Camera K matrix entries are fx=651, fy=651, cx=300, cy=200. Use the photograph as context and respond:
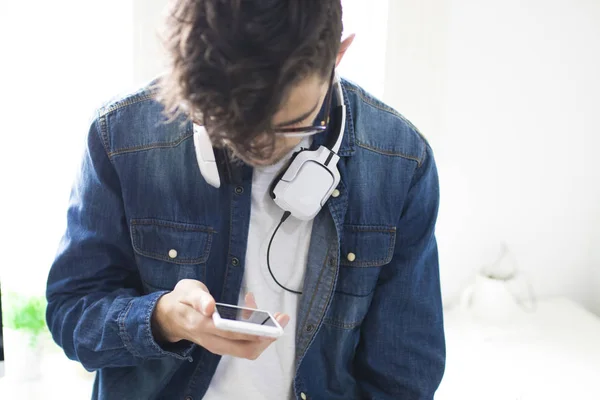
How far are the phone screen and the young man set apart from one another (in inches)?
2.2

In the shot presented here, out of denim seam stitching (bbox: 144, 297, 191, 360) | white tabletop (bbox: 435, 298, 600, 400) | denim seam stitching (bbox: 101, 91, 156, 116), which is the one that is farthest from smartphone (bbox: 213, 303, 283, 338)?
white tabletop (bbox: 435, 298, 600, 400)

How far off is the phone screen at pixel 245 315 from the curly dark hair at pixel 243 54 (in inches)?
8.6

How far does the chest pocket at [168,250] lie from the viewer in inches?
38.0

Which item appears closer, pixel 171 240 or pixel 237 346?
pixel 237 346

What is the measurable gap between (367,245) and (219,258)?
0.23 meters

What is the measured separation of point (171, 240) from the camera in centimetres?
97

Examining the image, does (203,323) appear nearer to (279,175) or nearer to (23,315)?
(279,175)

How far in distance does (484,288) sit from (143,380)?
1.10 meters

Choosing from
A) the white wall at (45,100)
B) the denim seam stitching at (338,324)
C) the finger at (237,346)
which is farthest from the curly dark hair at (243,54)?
the white wall at (45,100)

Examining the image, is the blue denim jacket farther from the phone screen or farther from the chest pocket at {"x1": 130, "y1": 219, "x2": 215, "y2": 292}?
the phone screen

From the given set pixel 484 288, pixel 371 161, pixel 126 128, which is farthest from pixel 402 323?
pixel 484 288

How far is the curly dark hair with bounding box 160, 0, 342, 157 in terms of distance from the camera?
0.67m

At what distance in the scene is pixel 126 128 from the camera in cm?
95

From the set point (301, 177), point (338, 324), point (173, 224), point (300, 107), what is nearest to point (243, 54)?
point (300, 107)
